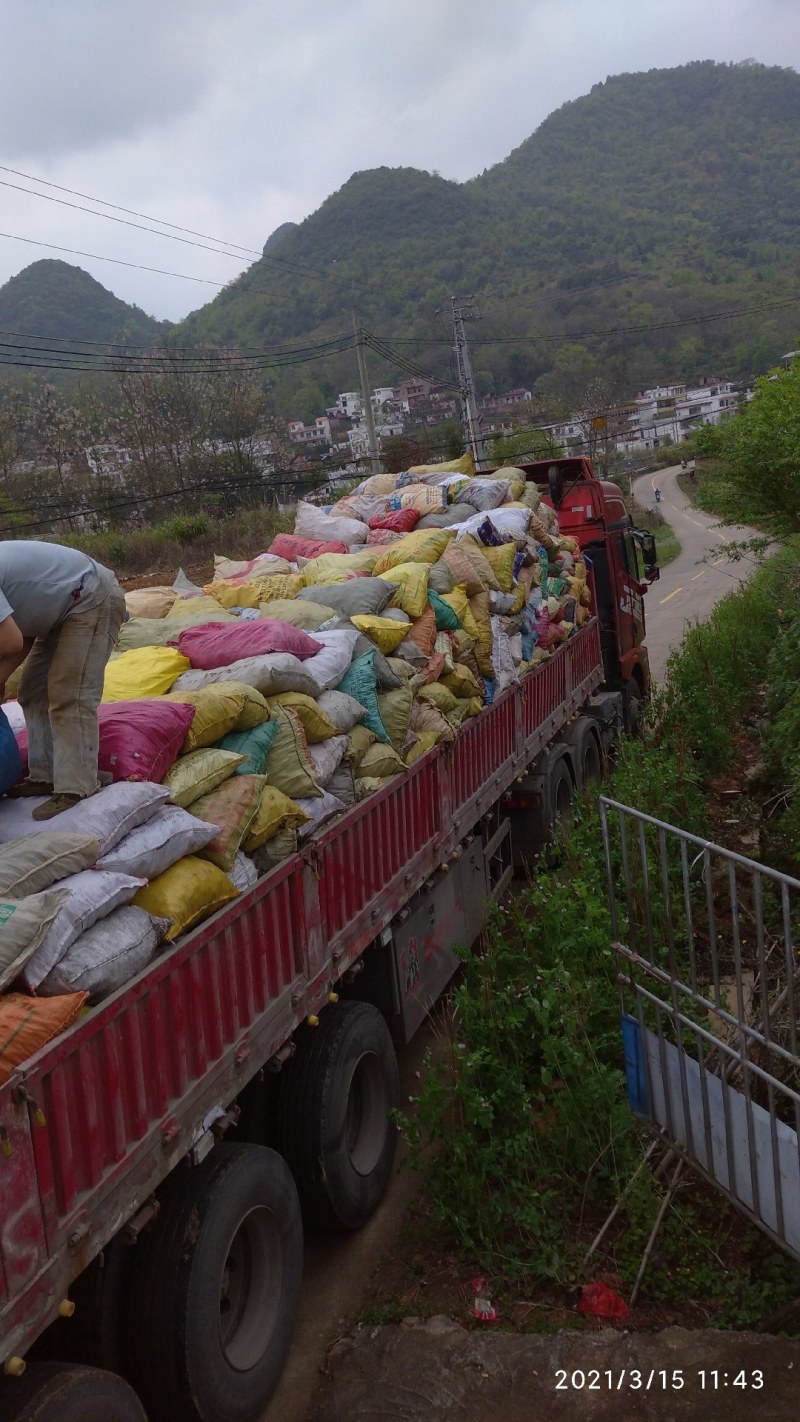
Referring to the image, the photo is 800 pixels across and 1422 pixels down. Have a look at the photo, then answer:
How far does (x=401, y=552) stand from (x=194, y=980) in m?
3.99

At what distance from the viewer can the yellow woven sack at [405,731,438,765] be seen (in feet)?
15.3

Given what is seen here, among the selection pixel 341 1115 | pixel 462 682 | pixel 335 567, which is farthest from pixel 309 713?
pixel 335 567

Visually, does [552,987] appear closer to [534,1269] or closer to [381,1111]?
[381,1111]

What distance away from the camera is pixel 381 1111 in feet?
13.2

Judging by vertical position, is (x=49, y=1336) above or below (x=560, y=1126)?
above

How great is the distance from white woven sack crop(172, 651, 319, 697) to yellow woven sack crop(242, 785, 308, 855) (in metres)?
0.53

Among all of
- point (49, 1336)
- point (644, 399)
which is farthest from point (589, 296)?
point (49, 1336)

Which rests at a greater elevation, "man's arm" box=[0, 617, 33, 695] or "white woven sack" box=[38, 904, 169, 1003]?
"man's arm" box=[0, 617, 33, 695]

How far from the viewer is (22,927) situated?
7.63 feet

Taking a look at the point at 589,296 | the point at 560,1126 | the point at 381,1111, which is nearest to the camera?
the point at 560,1126

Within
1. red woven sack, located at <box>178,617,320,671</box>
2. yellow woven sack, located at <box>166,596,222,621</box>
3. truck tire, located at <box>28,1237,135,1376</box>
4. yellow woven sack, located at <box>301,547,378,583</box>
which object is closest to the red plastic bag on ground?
truck tire, located at <box>28,1237,135,1376</box>

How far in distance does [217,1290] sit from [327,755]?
1872 millimetres

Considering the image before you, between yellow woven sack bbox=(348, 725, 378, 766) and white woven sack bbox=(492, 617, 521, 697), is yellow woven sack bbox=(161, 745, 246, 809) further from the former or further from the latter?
white woven sack bbox=(492, 617, 521, 697)

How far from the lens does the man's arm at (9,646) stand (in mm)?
3170
